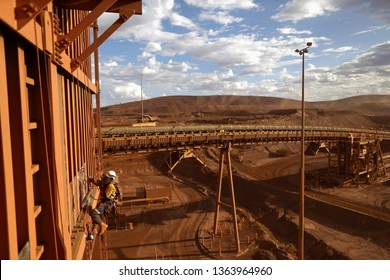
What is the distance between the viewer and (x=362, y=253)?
22.4m

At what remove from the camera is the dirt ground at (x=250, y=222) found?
22.9 metres

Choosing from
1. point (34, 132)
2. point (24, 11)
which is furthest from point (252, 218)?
point (24, 11)

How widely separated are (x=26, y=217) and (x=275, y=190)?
3798 cm

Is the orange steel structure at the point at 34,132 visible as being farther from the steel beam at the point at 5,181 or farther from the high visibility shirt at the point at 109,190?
the high visibility shirt at the point at 109,190

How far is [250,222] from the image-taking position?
2956 cm

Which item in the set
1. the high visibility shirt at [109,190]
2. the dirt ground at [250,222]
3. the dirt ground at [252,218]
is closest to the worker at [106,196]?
the high visibility shirt at [109,190]

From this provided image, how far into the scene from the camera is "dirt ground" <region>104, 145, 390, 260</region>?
75.1 feet

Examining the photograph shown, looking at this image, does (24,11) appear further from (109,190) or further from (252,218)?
(252,218)

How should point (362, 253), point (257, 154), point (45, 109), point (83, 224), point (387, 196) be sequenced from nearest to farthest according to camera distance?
1. point (45, 109)
2. point (83, 224)
3. point (362, 253)
4. point (387, 196)
5. point (257, 154)

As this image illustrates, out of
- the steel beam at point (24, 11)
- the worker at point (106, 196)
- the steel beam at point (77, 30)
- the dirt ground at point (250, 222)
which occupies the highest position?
the steel beam at point (77, 30)

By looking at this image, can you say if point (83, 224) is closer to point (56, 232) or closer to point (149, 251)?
point (56, 232)

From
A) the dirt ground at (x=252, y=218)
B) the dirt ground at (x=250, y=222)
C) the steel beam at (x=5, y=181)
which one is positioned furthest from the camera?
the dirt ground at (x=252, y=218)

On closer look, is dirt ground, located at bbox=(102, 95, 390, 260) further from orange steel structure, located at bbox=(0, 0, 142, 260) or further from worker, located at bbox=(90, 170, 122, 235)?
orange steel structure, located at bbox=(0, 0, 142, 260)
